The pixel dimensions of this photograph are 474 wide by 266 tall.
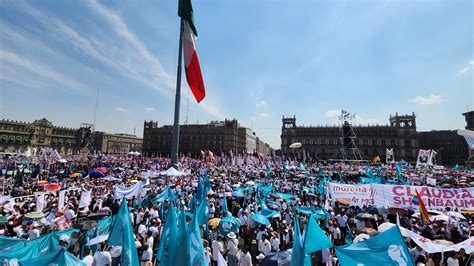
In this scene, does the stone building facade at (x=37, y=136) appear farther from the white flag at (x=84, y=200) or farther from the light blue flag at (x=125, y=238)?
the light blue flag at (x=125, y=238)

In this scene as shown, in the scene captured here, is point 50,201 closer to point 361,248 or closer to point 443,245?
point 361,248

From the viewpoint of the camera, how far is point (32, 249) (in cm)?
533

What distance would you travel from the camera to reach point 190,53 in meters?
11.7

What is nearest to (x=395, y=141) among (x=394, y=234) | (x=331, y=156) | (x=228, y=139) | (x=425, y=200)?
(x=331, y=156)

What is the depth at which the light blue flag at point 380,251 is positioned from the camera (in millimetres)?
4102

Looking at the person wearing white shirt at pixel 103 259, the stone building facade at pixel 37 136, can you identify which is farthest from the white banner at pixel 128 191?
the stone building facade at pixel 37 136

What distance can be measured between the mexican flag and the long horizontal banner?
7627mm

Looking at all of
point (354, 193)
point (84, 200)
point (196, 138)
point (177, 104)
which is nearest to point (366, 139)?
point (196, 138)

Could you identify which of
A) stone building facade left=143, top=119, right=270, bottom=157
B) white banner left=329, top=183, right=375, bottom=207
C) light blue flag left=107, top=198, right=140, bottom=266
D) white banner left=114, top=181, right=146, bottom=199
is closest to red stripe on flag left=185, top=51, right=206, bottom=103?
white banner left=114, top=181, right=146, bottom=199

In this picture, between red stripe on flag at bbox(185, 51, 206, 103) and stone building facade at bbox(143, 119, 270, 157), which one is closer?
red stripe on flag at bbox(185, 51, 206, 103)

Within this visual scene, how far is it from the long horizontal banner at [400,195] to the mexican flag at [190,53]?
763 cm

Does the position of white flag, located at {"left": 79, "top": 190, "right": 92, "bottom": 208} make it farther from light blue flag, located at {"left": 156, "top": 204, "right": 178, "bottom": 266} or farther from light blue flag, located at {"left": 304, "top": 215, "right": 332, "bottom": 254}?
light blue flag, located at {"left": 304, "top": 215, "right": 332, "bottom": 254}

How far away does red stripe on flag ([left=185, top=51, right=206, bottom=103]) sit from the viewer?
11.4 meters

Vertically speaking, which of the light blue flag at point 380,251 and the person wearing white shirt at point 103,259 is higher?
the light blue flag at point 380,251
